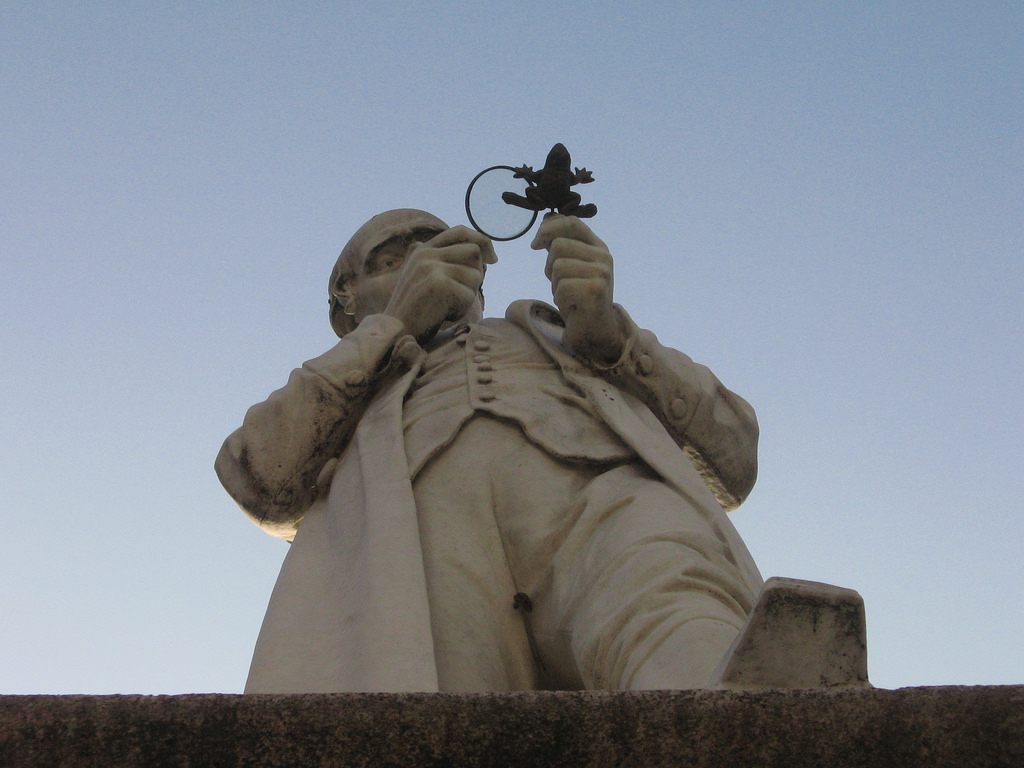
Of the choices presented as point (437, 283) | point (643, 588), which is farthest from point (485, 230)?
point (643, 588)

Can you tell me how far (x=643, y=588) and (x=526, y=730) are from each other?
1.64 meters

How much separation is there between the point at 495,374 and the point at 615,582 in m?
1.36

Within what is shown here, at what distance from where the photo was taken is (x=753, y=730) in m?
2.51

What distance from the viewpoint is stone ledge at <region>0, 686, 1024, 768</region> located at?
2.49 meters

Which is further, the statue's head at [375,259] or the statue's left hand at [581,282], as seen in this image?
the statue's head at [375,259]

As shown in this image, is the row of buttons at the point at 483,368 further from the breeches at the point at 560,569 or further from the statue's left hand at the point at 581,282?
the statue's left hand at the point at 581,282

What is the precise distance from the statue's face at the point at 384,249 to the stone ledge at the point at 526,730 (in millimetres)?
4036

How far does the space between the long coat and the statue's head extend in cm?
67

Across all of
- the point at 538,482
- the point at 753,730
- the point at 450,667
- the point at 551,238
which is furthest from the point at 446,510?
the point at 753,730

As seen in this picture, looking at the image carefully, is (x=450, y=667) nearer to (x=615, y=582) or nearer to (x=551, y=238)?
(x=615, y=582)

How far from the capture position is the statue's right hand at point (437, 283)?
19.0ft

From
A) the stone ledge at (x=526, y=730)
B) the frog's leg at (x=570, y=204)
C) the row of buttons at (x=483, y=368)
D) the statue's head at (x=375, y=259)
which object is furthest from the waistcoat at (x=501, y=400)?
the stone ledge at (x=526, y=730)


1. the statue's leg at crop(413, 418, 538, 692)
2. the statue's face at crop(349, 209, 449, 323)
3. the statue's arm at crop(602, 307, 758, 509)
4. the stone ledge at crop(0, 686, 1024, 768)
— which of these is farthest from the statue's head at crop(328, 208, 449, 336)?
the stone ledge at crop(0, 686, 1024, 768)

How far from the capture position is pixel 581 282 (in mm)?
5301
